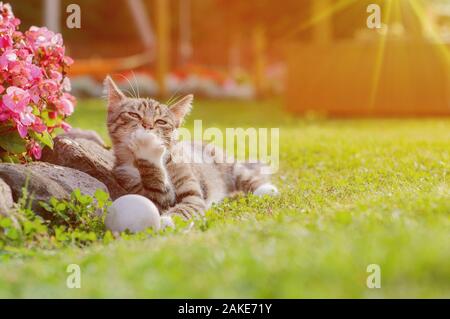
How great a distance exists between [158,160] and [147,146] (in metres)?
0.15

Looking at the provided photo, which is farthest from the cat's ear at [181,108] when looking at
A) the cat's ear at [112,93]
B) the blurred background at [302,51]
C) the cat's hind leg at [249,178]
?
the blurred background at [302,51]

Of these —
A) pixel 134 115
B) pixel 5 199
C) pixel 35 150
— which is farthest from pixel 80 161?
pixel 5 199

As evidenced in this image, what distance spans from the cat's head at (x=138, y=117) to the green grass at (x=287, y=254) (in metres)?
0.77

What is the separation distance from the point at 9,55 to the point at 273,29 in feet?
71.9

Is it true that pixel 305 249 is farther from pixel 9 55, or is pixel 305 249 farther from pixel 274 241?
pixel 9 55

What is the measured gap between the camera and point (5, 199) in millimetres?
4641

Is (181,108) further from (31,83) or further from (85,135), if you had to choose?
(85,135)

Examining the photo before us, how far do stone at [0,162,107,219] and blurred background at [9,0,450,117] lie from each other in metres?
7.32

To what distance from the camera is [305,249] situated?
3.60 metres

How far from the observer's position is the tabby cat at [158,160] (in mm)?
5309

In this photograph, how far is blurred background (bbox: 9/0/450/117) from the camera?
51.9 ft

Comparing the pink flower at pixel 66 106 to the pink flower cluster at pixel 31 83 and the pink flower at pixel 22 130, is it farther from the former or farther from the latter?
the pink flower at pixel 22 130

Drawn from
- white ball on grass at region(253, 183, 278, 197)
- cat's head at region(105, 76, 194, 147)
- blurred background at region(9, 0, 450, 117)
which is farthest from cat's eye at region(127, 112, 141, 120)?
blurred background at region(9, 0, 450, 117)

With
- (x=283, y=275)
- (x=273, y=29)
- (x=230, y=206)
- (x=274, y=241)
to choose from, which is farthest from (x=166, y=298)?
(x=273, y=29)
